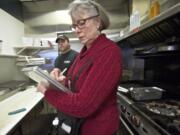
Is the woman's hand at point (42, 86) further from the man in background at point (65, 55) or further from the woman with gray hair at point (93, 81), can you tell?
the man in background at point (65, 55)

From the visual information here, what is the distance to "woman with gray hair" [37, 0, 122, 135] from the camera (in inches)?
33.3

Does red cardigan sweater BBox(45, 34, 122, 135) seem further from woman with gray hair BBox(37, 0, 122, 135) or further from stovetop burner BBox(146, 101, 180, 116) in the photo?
stovetop burner BBox(146, 101, 180, 116)

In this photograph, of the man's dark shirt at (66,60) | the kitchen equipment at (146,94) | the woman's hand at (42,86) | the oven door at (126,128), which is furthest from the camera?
the man's dark shirt at (66,60)

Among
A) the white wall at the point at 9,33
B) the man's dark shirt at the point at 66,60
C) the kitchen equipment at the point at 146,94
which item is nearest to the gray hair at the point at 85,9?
the kitchen equipment at the point at 146,94

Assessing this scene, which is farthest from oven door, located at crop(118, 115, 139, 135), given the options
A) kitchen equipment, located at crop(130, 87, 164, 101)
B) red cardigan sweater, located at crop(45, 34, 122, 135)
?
red cardigan sweater, located at crop(45, 34, 122, 135)

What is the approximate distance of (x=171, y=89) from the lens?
1779 mm

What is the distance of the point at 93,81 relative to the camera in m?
0.84

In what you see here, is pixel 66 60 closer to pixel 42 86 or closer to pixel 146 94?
pixel 146 94

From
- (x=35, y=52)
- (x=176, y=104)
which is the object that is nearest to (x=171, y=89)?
(x=176, y=104)

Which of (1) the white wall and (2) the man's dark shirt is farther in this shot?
(2) the man's dark shirt

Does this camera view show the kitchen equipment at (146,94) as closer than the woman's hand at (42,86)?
No

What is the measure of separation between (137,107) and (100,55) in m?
0.62

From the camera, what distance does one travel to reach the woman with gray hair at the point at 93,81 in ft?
2.77

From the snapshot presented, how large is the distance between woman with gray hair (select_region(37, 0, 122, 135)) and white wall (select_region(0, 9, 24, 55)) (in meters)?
2.00
